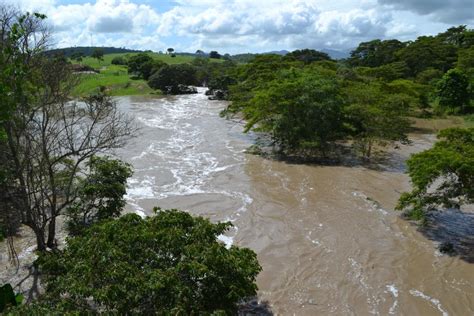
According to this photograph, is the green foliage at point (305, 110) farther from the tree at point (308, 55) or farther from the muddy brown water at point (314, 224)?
the tree at point (308, 55)

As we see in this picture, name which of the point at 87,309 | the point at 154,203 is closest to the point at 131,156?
the point at 154,203

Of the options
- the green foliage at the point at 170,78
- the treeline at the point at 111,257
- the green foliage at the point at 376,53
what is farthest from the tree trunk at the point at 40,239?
the green foliage at the point at 376,53

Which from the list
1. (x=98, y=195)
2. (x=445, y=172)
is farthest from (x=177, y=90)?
(x=445, y=172)

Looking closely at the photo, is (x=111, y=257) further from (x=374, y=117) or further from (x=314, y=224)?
(x=374, y=117)

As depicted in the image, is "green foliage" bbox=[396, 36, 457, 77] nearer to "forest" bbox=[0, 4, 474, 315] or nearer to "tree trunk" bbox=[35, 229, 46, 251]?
"forest" bbox=[0, 4, 474, 315]

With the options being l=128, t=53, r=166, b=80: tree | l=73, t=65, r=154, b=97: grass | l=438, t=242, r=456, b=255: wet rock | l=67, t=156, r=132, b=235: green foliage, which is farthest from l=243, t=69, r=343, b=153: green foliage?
l=128, t=53, r=166, b=80: tree

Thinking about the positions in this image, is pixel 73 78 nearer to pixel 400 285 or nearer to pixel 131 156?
pixel 400 285
